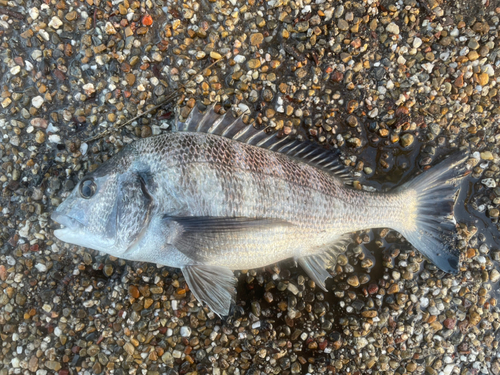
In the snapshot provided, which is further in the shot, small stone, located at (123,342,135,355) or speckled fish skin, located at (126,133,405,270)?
small stone, located at (123,342,135,355)

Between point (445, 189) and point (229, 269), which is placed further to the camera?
point (445, 189)

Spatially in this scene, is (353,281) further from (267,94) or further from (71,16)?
(71,16)

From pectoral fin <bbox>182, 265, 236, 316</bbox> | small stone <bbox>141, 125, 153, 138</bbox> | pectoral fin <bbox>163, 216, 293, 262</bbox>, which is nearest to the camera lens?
pectoral fin <bbox>163, 216, 293, 262</bbox>

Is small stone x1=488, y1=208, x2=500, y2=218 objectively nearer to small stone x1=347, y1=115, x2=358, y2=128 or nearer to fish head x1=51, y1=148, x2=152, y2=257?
small stone x1=347, y1=115, x2=358, y2=128

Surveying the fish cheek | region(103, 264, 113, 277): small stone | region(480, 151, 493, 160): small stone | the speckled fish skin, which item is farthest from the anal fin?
region(103, 264, 113, 277): small stone

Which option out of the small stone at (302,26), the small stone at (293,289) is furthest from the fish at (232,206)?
the small stone at (302,26)

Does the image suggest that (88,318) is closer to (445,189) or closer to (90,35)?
(90,35)

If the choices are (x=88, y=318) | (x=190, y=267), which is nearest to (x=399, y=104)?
(x=190, y=267)
